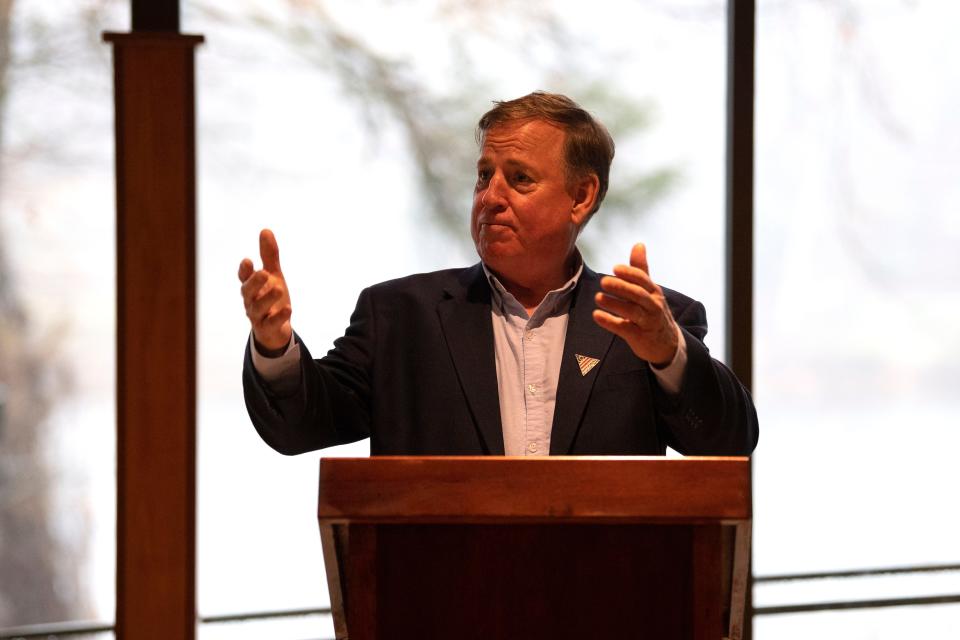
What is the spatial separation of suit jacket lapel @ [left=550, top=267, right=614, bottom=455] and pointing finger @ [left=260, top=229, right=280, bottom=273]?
1.90 feet

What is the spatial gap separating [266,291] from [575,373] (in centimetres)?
61

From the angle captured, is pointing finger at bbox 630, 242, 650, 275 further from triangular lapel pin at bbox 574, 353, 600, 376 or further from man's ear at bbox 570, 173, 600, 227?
man's ear at bbox 570, 173, 600, 227

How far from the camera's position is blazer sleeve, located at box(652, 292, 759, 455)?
1.63 m

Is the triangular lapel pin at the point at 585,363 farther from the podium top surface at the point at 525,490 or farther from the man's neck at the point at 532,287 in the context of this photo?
the podium top surface at the point at 525,490

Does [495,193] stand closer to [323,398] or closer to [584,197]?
[584,197]

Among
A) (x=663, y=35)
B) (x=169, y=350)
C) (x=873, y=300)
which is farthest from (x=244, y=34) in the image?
(x=873, y=300)

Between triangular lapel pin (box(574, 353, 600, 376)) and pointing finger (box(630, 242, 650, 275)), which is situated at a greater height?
pointing finger (box(630, 242, 650, 275))

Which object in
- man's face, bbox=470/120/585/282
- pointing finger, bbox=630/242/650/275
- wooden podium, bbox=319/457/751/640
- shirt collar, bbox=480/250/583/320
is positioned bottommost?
wooden podium, bbox=319/457/751/640

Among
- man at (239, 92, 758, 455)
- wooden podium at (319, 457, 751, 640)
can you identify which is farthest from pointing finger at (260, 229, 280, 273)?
wooden podium at (319, 457, 751, 640)

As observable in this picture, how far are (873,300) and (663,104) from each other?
857 millimetres

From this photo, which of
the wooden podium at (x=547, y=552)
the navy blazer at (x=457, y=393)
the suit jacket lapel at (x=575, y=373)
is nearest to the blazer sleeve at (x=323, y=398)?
the navy blazer at (x=457, y=393)

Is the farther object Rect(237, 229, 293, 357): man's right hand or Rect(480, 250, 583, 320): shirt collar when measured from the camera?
Rect(480, 250, 583, 320): shirt collar

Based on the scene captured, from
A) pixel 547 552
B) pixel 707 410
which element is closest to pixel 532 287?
pixel 707 410

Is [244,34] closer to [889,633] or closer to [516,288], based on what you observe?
[516,288]
